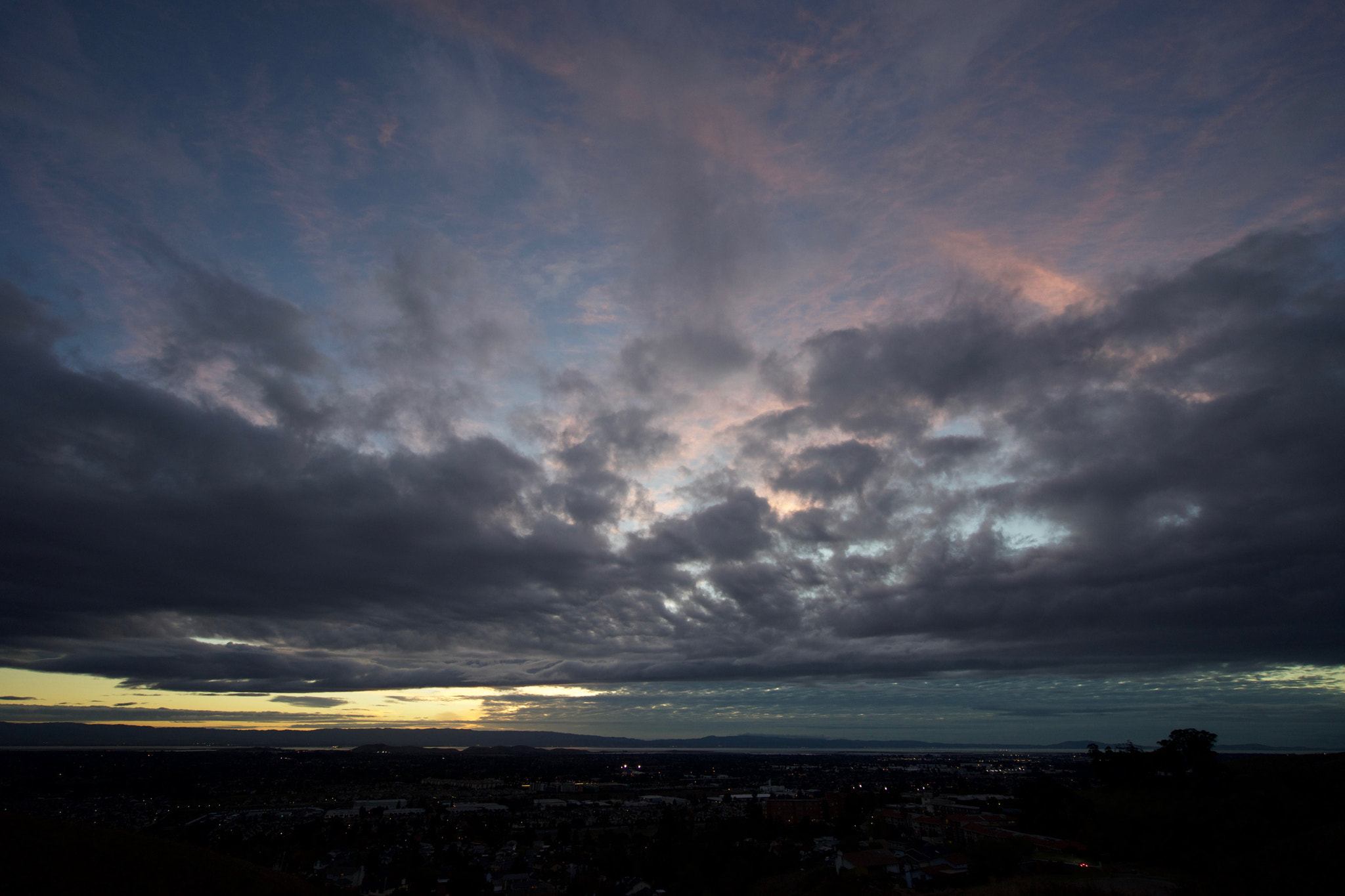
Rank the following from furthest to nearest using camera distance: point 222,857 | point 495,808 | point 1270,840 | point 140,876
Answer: point 495,808, point 1270,840, point 222,857, point 140,876

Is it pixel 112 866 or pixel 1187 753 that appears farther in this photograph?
pixel 1187 753

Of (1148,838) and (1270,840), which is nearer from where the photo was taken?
(1270,840)

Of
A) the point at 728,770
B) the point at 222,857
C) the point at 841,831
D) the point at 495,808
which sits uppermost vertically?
the point at 222,857

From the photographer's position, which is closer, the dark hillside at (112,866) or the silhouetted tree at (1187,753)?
the dark hillside at (112,866)

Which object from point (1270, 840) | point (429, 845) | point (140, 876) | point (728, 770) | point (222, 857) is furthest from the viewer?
point (728, 770)

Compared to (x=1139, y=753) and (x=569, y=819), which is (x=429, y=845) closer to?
(x=569, y=819)

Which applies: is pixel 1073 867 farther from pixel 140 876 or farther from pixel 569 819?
pixel 569 819

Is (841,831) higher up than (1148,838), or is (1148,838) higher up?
(1148,838)

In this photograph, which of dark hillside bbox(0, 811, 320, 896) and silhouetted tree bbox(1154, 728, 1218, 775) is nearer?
dark hillside bbox(0, 811, 320, 896)

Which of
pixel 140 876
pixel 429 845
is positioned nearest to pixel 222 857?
pixel 140 876
